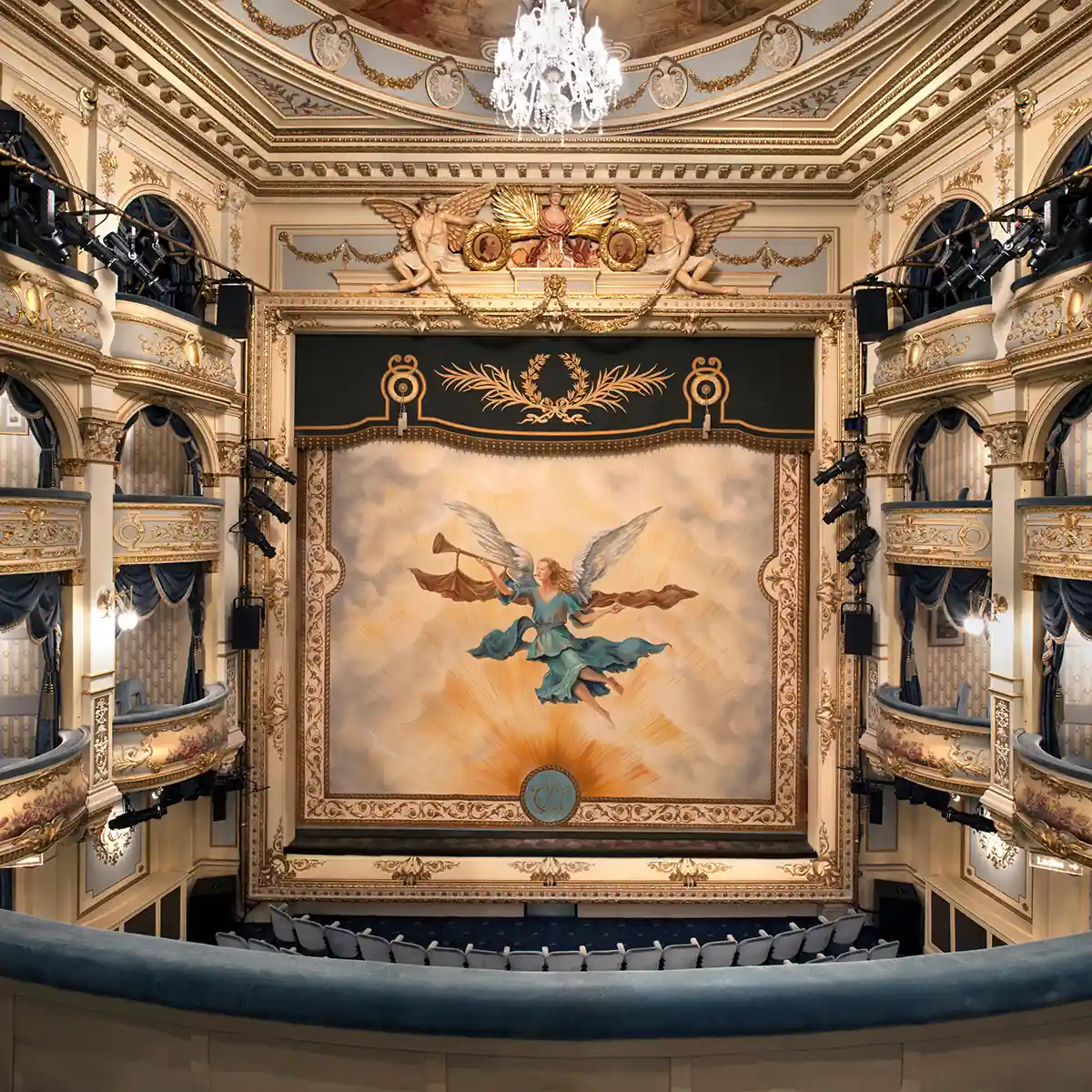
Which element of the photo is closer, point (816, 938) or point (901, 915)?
point (816, 938)

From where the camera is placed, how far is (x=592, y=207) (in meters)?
9.20

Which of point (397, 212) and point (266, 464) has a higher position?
point (397, 212)

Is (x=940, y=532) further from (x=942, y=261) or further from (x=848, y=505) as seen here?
(x=942, y=261)

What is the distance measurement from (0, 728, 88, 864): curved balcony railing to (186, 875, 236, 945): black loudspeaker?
291 cm

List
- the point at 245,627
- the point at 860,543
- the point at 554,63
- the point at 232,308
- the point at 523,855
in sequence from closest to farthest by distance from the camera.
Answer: the point at 554,63 → the point at 232,308 → the point at 860,543 → the point at 245,627 → the point at 523,855

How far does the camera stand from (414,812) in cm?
967

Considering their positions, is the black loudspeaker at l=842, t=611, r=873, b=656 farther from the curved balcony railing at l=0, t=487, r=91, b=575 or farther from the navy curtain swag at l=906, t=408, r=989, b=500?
the curved balcony railing at l=0, t=487, r=91, b=575

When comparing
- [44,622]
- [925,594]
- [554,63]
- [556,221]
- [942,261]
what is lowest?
[44,622]

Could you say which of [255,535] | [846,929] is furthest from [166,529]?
[846,929]

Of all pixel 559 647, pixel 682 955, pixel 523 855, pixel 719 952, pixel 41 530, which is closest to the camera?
pixel 41 530

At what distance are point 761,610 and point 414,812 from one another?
4939 mm

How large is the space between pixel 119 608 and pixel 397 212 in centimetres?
539

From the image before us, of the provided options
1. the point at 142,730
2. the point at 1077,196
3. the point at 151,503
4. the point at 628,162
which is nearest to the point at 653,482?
the point at 628,162

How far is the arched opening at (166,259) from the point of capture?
25.9ft
